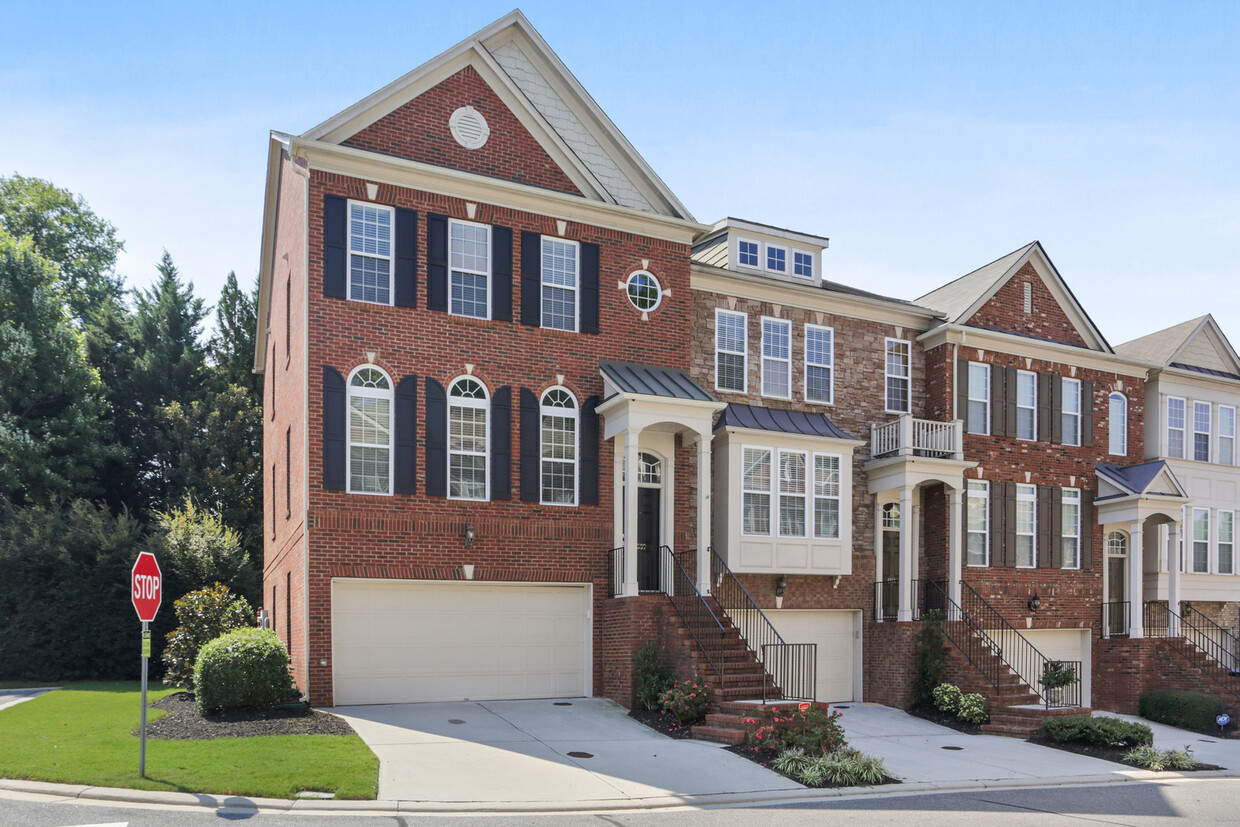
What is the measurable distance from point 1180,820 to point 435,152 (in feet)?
51.0

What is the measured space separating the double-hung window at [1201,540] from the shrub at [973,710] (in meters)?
11.9

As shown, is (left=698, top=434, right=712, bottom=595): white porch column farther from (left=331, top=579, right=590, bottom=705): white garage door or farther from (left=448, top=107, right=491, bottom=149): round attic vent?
(left=448, top=107, right=491, bottom=149): round attic vent

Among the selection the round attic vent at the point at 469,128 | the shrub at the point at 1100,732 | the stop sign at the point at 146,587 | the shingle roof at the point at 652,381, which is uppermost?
the round attic vent at the point at 469,128

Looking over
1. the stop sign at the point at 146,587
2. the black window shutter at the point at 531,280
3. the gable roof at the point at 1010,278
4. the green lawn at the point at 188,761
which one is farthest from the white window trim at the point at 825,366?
the stop sign at the point at 146,587

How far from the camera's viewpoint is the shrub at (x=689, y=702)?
53.3 ft

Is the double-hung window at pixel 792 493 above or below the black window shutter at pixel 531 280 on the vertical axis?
below

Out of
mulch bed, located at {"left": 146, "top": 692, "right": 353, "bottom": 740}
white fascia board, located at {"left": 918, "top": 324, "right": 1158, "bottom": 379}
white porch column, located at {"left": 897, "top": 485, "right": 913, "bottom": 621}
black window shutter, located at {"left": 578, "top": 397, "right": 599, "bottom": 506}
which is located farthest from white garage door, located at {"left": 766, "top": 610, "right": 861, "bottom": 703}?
mulch bed, located at {"left": 146, "top": 692, "right": 353, "bottom": 740}

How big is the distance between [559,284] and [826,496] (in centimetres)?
739

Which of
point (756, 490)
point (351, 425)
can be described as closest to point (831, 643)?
point (756, 490)

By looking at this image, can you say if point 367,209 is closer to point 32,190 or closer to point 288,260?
point 288,260

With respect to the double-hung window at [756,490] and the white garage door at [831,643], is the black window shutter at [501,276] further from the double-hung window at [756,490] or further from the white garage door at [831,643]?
the white garage door at [831,643]

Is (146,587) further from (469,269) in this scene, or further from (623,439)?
(623,439)

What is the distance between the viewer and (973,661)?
20578mm

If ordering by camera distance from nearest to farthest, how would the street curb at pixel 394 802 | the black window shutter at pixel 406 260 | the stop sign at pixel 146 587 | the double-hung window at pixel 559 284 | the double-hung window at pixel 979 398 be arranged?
the street curb at pixel 394 802, the stop sign at pixel 146 587, the black window shutter at pixel 406 260, the double-hung window at pixel 559 284, the double-hung window at pixel 979 398
